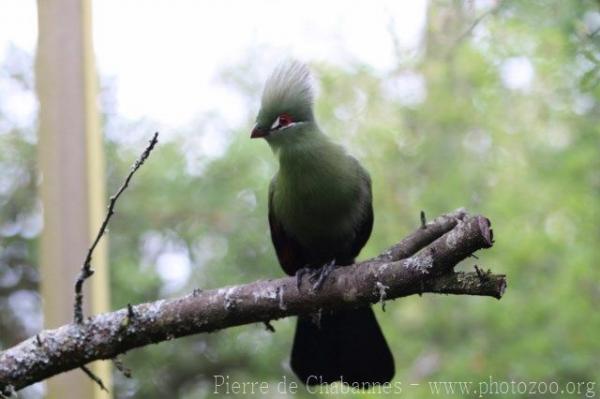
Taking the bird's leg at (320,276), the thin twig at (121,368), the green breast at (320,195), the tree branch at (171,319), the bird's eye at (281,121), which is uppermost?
the bird's eye at (281,121)

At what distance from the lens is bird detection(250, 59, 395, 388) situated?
254 centimetres

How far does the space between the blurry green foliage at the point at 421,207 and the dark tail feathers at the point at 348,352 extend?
5.86 ft

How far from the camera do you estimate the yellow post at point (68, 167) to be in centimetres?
292

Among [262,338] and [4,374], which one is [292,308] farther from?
[262,338]

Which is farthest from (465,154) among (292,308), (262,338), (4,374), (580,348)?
(4,374)

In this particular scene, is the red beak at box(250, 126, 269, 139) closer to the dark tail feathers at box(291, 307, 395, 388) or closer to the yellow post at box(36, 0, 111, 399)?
the dark tail feathers at box(291, 307, 395, 388)

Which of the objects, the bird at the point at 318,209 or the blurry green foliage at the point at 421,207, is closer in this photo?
the bird at the point at 318,209

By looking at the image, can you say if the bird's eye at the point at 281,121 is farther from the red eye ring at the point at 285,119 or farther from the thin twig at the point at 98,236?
the thin twig at the point at 98,236

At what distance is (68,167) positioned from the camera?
311cm

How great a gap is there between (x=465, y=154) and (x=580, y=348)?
1543mm

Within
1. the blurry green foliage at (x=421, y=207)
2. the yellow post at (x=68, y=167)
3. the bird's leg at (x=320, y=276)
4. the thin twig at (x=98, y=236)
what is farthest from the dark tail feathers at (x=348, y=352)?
the blurry green foliage at (x=421, y=207)

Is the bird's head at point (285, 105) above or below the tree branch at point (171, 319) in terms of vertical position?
above

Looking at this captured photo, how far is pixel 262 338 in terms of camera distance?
15.0ft

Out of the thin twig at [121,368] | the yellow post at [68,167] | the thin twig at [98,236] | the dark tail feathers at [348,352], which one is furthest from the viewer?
the yellow post at [68,167]
